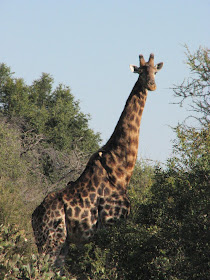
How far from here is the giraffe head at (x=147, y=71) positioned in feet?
32.9

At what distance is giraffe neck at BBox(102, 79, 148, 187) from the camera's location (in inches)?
388

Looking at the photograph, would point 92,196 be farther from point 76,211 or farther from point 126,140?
point 126,140

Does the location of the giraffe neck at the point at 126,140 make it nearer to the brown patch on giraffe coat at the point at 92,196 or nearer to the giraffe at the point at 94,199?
the giraffe at the point at 94,199

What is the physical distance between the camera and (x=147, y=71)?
1023cm

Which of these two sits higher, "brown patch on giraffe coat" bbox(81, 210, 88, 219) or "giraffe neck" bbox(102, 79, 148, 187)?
"giraffe neck" bbox(102, 79, 148, 187)

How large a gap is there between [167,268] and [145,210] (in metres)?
1.65

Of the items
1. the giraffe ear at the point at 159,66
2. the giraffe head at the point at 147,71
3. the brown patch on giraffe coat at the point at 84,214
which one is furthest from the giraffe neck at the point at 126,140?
the giraffe ear at the point at 159,66

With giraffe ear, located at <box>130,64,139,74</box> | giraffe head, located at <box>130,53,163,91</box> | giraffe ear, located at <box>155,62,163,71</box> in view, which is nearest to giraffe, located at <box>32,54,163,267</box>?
giraffe head, located at <box>130,53,163,91</box>

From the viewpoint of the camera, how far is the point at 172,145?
9852mm

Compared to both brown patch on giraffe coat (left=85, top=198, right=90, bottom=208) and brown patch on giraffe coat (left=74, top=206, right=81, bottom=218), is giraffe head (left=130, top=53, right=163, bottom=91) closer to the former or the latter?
brown patch on giraffe coat (left=85, top=198, right=90, bottom=208)

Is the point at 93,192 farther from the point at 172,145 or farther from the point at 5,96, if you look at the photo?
Result: the point at 5,96

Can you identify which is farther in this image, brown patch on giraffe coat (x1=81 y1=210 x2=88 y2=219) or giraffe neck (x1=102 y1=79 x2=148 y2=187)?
giraffe neck (x1=102 y1=79 x2=148 y2=187)

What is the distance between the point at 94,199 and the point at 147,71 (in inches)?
106

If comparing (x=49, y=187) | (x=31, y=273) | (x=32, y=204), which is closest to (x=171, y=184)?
(x=31, y=273)
